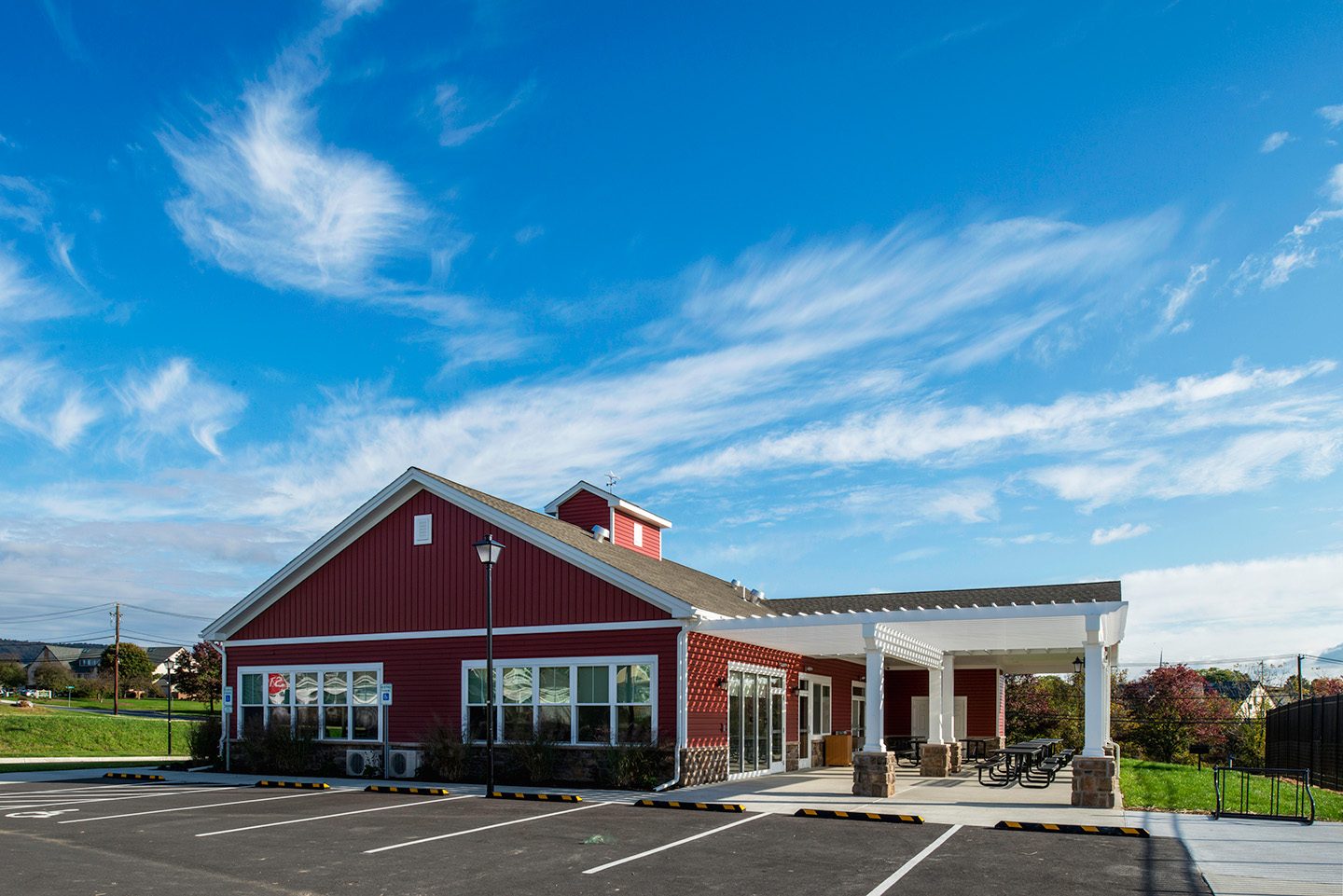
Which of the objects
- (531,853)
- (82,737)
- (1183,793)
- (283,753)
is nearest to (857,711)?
(1183,793)

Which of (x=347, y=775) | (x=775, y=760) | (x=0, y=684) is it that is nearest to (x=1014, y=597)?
(x=775, y=760)

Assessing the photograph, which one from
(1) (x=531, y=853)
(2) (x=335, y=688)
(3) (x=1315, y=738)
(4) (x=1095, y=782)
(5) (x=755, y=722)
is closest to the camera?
(1) (x=531, y=853)

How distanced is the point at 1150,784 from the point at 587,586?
41.3ft

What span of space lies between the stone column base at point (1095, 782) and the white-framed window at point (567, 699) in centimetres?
707

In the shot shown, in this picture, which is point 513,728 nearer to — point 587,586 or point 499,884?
point 587,586

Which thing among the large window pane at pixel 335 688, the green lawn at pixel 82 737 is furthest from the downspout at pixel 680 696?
the green lawn at pixel 82 737

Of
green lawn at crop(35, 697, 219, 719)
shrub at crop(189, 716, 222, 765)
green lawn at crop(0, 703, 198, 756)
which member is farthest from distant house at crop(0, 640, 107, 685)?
shrub at crop(189, 716, 222, 765)

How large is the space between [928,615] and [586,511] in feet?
38.4

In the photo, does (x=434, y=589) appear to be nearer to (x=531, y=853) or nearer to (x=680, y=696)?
(x=680, y=696)

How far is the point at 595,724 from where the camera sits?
20.2 m

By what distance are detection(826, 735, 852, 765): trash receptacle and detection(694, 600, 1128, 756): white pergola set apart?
260 centimetres

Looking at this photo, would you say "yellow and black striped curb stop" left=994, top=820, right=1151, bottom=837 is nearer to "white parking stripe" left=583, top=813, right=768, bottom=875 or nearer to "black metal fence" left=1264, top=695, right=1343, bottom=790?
"white parking stripe" left=583, top=813, right=768, bottom=875

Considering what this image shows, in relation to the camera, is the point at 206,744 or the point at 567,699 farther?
the point at 206,744

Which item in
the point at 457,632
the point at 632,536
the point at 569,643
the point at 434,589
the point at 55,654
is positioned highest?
the point at 632,536
